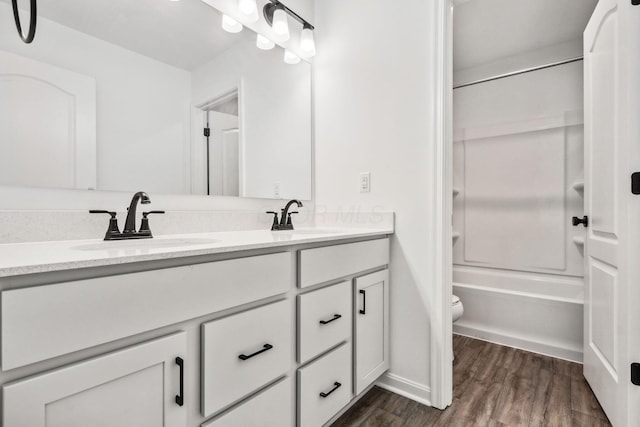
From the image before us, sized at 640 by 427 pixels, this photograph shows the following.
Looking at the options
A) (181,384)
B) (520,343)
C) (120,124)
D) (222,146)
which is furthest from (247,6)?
(520,343)

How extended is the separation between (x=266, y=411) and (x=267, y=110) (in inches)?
57.5

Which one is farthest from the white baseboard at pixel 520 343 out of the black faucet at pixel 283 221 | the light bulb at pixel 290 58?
the light bulb at pixel 290 58

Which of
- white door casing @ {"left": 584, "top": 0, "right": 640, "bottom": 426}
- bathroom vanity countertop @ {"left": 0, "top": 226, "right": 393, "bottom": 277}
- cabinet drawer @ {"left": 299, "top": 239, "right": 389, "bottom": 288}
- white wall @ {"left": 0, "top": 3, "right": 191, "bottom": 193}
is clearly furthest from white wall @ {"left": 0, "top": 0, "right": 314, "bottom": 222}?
white door casing @ {"left": 584, "top": 0, "right": 640, "bottom": 426}

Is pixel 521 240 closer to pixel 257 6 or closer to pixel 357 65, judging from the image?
pixel 357 65

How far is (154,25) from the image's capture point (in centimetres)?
133

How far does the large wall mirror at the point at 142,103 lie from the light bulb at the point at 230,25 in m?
0.02

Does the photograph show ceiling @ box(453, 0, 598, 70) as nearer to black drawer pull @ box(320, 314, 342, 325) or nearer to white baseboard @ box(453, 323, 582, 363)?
black drawer pull @ box(320, 314, 342, 325)

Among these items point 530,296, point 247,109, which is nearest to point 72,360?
point 247,109

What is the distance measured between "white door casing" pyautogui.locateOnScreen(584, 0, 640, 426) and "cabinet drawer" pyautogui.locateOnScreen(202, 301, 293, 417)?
1356 mm

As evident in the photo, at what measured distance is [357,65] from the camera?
6.06ft

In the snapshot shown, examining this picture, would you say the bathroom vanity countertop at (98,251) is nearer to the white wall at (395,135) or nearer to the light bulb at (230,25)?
the white wall at (395,135)

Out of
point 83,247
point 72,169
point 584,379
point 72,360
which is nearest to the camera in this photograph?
point 72,360

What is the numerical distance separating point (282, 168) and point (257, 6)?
34.1 inches

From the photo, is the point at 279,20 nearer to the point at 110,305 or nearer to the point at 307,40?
the point at 307,40
